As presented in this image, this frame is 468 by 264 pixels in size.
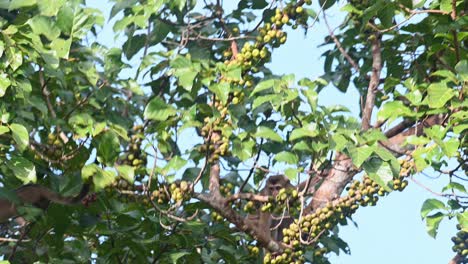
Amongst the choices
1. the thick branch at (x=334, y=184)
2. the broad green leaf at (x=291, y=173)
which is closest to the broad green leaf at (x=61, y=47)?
the broad green leaf at (x=291, y=173)

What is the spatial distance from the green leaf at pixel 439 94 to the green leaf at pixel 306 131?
679mm

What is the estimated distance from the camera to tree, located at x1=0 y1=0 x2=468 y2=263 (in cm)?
481

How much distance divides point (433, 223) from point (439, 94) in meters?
0.68

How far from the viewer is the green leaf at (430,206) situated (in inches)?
203

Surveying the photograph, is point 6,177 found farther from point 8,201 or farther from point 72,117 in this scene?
point 72,117

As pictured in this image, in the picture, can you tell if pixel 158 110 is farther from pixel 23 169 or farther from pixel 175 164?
pixel 23 169

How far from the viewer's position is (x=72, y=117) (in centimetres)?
494

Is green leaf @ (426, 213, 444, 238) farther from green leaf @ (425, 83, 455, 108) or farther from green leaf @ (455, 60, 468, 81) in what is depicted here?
green leaf @ (455, 60, 468, 81)

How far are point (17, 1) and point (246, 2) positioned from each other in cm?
166

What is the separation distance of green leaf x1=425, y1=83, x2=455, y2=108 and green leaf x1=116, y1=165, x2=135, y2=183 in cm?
159

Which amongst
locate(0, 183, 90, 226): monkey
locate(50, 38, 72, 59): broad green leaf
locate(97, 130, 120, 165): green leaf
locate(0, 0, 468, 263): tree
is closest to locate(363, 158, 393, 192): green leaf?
locate(0, 0, 468, 263): tree

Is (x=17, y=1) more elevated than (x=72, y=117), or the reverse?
(x=17, y=1)

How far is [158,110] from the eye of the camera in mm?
4859

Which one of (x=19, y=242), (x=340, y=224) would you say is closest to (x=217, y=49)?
(x=340, y=224)
